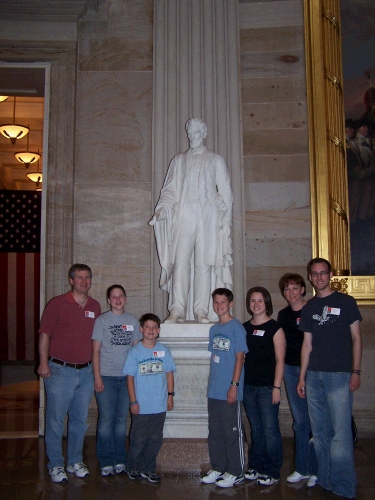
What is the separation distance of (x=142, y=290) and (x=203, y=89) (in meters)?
2.81

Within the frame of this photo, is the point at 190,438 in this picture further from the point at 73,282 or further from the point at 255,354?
the point at 73,282

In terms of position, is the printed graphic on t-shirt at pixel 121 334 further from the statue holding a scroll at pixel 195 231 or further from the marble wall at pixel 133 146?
the marble wall at pixel 133 146

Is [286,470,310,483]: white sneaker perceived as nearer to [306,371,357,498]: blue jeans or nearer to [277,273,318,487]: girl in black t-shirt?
[277,273,318,487]: girl in black t-shirt

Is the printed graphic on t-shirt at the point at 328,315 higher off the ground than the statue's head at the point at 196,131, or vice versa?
the statue's head at the point at 196,131

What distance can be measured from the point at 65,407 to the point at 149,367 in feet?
2.86

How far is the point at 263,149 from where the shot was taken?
675 cm

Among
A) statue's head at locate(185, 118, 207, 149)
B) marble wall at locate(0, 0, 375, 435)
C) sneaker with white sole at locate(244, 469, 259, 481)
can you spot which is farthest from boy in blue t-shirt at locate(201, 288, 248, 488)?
marble wall at locate(0, 0, 375, 435)

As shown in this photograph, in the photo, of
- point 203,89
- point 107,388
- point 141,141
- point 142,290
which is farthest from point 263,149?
point 107,388

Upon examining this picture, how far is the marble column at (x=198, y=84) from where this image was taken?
21.6 ft

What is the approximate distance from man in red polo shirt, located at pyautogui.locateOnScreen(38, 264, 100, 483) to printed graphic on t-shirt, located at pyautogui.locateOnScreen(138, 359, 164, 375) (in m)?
0.58

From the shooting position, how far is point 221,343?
4383 mm

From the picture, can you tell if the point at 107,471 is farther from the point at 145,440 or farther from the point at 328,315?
the point at 328,315

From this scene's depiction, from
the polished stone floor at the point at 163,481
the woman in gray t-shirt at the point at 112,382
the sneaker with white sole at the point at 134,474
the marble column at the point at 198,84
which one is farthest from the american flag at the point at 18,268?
the sneaker with white sole at the point at 134,474

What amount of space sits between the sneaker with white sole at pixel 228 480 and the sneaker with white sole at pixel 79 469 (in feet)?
3.86
